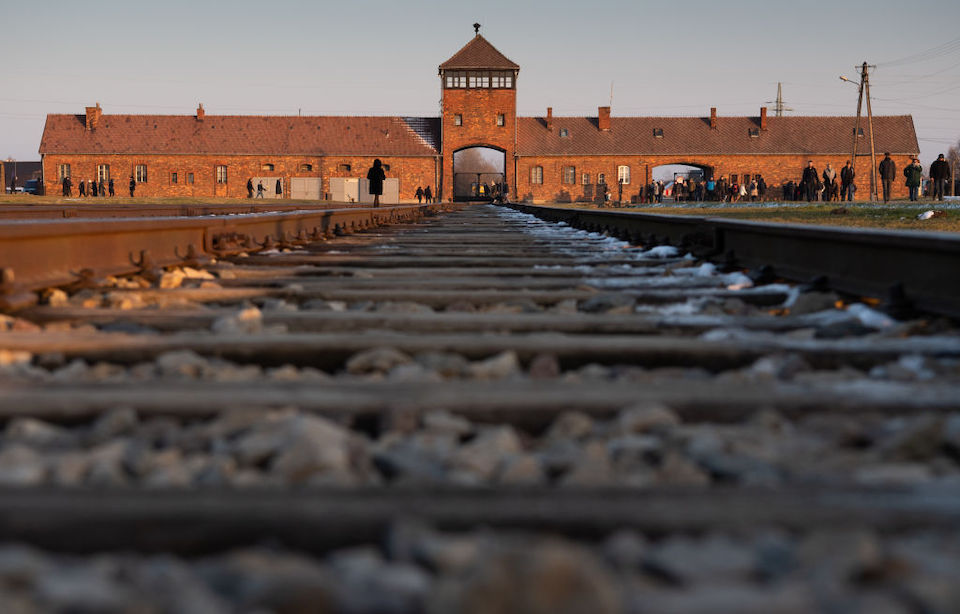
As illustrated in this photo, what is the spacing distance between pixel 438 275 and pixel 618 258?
159 centimetres

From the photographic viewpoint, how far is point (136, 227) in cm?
421

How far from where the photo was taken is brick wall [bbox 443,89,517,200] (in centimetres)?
5531

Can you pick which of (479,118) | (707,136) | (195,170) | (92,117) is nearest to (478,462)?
Result: (479,118)

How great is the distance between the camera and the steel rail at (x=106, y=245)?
10.5 ft

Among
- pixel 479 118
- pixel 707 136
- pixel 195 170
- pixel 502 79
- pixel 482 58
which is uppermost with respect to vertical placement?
pixel 482 58

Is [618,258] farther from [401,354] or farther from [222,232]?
[401,354]

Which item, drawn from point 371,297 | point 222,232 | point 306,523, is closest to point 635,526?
point 306,523

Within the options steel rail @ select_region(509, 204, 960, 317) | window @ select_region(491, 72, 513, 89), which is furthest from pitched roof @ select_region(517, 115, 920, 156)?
steel rail @ select_region(509, 204, 960, 317)

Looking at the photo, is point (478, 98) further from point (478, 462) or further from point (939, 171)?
point (478, 462)

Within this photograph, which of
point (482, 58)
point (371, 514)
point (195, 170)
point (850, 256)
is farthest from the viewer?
point (195, 170)

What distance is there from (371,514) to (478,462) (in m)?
0.33

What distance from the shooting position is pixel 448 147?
5597 centimetres

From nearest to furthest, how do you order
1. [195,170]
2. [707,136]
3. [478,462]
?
[478,462]
[195,170]
[707,136]

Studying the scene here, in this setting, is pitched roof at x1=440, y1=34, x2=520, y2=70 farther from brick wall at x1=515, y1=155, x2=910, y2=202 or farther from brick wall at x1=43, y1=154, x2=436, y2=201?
brick wall at x1=43, y1=154, x2=436, y2=201
